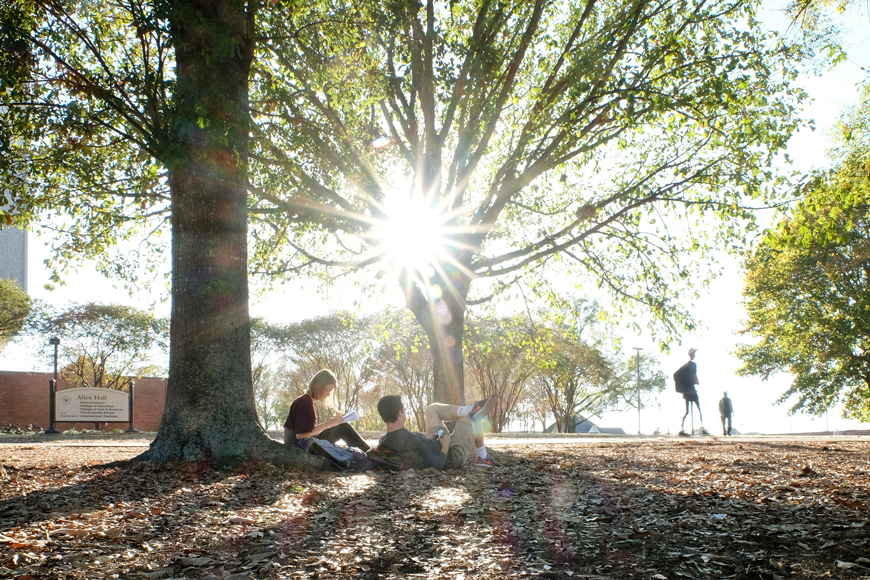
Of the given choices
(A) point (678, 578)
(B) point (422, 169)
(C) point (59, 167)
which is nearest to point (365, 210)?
(B) point (422, 169)

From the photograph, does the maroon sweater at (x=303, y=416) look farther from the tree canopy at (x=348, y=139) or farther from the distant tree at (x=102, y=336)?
the distant tree at (x=102, y=336)

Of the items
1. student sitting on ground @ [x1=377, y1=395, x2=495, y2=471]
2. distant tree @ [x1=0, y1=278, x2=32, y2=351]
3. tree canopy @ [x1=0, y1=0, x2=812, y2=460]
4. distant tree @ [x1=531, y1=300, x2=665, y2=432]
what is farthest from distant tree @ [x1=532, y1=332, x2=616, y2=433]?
distant tree @ [x1=0, y1=278, x2=32, y2=351]

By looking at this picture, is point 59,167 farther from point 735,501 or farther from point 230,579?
point 735,501

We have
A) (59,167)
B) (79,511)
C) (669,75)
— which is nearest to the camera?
(79,511)

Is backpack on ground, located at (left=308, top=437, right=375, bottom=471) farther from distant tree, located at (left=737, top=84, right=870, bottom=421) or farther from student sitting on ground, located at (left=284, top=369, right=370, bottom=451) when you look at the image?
distant tree, located at (left=737, top=84, right=870, bottom=421)

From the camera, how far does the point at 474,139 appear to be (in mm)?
11523

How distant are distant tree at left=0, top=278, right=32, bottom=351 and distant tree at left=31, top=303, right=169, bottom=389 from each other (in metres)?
1.17

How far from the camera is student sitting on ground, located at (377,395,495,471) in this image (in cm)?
720

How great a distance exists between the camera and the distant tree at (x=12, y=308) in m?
30.4

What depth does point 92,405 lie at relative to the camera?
23734 mm

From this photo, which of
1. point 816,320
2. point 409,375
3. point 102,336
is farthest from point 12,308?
point 816,320

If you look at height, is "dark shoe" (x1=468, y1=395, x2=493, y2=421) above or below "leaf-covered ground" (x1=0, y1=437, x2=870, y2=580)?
above

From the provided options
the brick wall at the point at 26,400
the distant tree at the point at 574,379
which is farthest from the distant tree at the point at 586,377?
the brick wall at the point at 26,400

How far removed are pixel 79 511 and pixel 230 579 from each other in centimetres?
191
